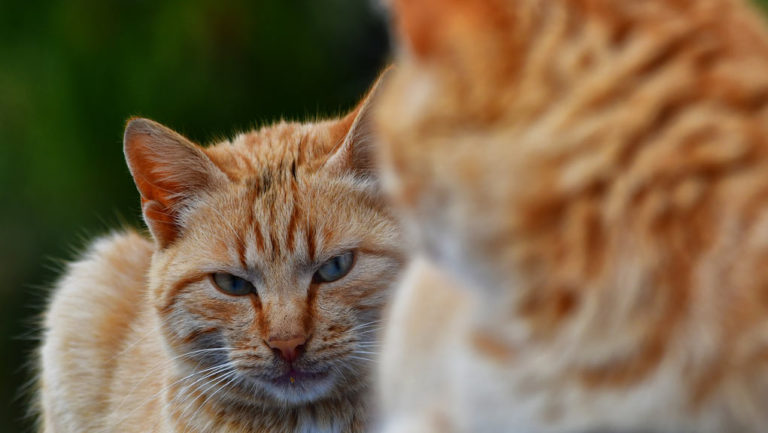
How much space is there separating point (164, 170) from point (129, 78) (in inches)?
68.1

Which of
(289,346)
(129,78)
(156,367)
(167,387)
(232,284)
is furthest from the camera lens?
(129,78)

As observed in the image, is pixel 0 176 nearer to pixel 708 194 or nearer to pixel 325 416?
pixel 325 416

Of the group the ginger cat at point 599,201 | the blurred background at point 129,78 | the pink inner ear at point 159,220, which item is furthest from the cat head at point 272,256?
the blurred background at point 129,78

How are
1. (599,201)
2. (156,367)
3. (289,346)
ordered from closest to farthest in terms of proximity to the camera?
1. (599,201)
2. (289,346)
3. (156,367)

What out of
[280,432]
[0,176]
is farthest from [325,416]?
[0,176]

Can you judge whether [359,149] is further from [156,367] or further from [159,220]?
[156,367]

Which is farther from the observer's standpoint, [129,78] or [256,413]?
[129,78]

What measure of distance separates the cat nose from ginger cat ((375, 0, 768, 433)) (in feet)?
1.93

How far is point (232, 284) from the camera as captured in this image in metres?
1.51

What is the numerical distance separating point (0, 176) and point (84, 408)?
1.80m

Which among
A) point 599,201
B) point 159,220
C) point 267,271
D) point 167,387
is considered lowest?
point 599,201

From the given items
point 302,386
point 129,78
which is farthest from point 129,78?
point 302,386

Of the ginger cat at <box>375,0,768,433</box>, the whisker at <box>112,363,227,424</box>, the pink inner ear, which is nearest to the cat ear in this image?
the pink inner ear

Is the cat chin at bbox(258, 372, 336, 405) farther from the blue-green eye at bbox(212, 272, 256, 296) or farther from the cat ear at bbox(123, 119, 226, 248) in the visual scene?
the cat ear at bbox(123, 119, 226, 248)
